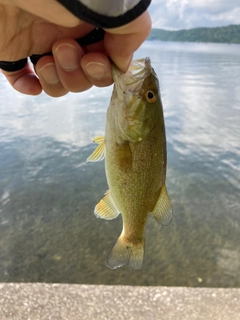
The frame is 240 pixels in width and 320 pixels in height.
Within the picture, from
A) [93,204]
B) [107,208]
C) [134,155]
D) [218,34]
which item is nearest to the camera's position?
[134,155]

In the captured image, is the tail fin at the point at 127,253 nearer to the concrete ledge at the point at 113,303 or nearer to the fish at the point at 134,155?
the fish at the point at 134,155

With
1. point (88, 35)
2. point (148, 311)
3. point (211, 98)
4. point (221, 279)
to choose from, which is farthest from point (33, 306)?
point (211, 98)

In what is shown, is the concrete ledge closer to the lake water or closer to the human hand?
the lake water

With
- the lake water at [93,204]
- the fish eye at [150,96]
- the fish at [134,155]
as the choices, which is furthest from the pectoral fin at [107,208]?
the lake water at [93,204]

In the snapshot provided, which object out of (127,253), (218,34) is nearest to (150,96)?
(127,253)

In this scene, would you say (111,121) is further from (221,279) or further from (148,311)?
(221,279)

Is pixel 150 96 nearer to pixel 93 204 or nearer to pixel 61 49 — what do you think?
pixel 61 49
